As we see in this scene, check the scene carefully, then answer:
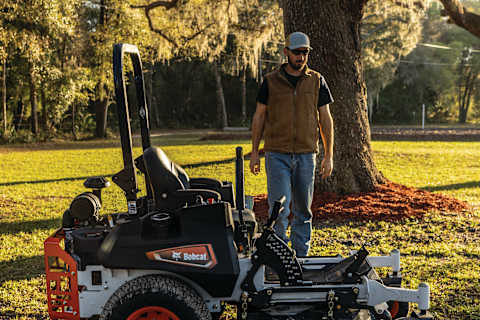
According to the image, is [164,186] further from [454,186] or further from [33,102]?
[33,102]

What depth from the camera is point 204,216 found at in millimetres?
2875

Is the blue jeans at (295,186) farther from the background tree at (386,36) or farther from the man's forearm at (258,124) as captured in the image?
the background tree at (386,36)

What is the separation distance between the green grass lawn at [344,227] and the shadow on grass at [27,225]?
14mm

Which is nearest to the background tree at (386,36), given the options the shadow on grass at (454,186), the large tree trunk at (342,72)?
the shadow on grass at (454,186)

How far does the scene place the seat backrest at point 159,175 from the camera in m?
3.05

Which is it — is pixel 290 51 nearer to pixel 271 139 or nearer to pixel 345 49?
pixel 271 139

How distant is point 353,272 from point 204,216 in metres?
1.02

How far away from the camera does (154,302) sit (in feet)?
8.90

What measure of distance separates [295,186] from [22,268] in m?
2.95

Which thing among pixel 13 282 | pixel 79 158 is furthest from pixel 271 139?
A: pixel 79 158

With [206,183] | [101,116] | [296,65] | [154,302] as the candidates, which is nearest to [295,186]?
[206,183]

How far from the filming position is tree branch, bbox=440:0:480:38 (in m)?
8.79

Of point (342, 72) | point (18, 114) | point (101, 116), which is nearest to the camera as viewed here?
point (342, 72)

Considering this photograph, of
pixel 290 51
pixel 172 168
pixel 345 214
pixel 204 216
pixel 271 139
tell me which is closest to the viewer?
pixel 204 216
